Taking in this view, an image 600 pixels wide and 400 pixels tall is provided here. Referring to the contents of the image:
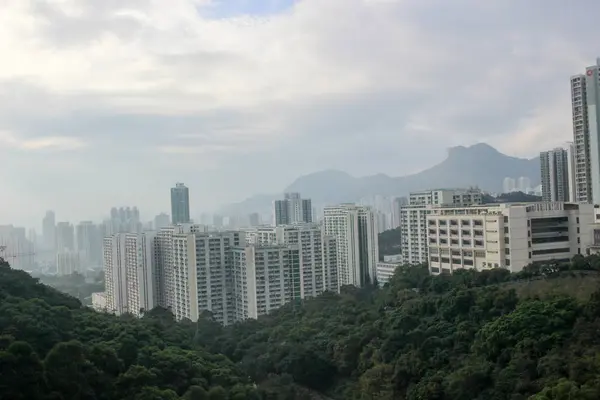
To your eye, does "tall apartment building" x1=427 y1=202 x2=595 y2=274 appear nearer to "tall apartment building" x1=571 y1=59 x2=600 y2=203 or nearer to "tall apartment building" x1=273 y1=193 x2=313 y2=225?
"tall apartment building" x1=571 y1=59 x2=600 y2=203

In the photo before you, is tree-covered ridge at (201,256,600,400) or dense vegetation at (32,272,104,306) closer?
tree-covered ridge at (201,256,600,400)

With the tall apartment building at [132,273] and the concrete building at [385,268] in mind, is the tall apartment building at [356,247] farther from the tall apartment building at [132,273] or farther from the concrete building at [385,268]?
the tall apartment building at [132,273]

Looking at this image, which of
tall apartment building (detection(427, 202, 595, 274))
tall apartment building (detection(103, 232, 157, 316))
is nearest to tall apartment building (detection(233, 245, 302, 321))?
tall apartment building (detection(103, 232, 157, 316))

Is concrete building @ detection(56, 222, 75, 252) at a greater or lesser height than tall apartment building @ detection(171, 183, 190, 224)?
lesser

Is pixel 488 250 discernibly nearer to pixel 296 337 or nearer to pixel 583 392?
pixel 296 337

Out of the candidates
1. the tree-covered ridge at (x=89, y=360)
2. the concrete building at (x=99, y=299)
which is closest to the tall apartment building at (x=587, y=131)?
the tree-covered ridge at (x=89, y=360)

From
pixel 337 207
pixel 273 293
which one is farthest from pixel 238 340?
pixel 337 207

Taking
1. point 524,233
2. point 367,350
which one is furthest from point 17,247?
point 524,233
